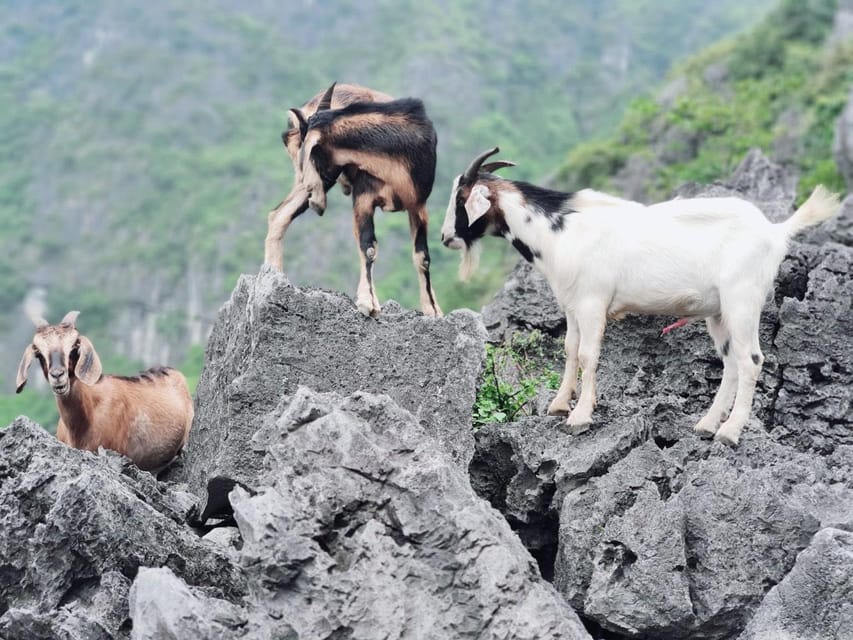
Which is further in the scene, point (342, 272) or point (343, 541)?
point (342, 272)

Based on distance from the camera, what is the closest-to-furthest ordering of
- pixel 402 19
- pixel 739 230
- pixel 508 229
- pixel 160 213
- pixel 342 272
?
pixel 739 230
pixel 508 229
pixel 342 272
pixel 160 213
pixel 402 19

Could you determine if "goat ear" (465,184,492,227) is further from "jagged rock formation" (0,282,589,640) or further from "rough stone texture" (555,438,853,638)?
"rough stone texture" (555,438,853,638)

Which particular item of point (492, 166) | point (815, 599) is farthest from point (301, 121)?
point (815, 599)

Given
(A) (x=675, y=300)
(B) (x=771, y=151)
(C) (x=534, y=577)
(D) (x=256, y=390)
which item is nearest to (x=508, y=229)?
(A) (x=675, y=300)

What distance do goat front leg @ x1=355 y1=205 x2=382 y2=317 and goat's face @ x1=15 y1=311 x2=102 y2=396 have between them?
6.70ft

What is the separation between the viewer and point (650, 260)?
884cm

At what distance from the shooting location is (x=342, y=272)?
37.6 metres

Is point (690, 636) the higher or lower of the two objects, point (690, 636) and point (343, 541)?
the lower

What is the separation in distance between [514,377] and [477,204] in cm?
201

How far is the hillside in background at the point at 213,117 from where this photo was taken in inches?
1730

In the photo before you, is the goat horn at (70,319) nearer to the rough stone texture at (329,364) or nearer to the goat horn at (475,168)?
the rough stone texture at (329,364)

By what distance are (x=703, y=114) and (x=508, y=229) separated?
851 inches

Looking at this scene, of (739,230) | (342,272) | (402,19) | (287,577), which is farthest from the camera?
(402,19)

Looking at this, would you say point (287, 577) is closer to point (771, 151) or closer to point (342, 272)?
point (771, 151)
